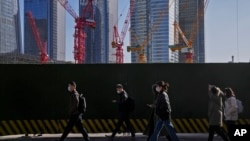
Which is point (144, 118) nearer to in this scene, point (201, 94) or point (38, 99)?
point (201, 94)

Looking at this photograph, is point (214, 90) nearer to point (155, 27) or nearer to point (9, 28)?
point (155, 27)

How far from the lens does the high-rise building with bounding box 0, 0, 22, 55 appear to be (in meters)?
115

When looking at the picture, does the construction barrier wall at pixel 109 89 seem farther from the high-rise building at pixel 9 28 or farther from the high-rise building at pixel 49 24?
the high-rise building at pixel 49 24

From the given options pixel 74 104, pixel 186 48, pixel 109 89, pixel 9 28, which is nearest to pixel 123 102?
pixel 74 104

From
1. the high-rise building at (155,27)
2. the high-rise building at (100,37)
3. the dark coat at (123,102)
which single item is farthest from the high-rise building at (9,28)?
the dark coat at (123,102)

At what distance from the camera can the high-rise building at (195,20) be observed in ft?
358

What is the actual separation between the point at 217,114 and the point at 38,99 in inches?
239

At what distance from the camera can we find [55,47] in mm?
132750

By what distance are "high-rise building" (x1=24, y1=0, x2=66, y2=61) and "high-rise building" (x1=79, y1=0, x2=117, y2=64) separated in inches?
409

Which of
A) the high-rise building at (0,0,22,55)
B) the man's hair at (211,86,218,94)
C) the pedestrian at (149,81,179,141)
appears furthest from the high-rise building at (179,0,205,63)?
the pedestrian at (149,81,179,141)

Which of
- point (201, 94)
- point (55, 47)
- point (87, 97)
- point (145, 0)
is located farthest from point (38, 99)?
point (55, 47)

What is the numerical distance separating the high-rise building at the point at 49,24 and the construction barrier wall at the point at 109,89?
11623 centimetres

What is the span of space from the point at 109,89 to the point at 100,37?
121 metres

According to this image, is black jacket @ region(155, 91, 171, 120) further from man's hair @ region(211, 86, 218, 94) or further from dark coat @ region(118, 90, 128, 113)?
dark coat @ region(118, 90, 128, 113)
